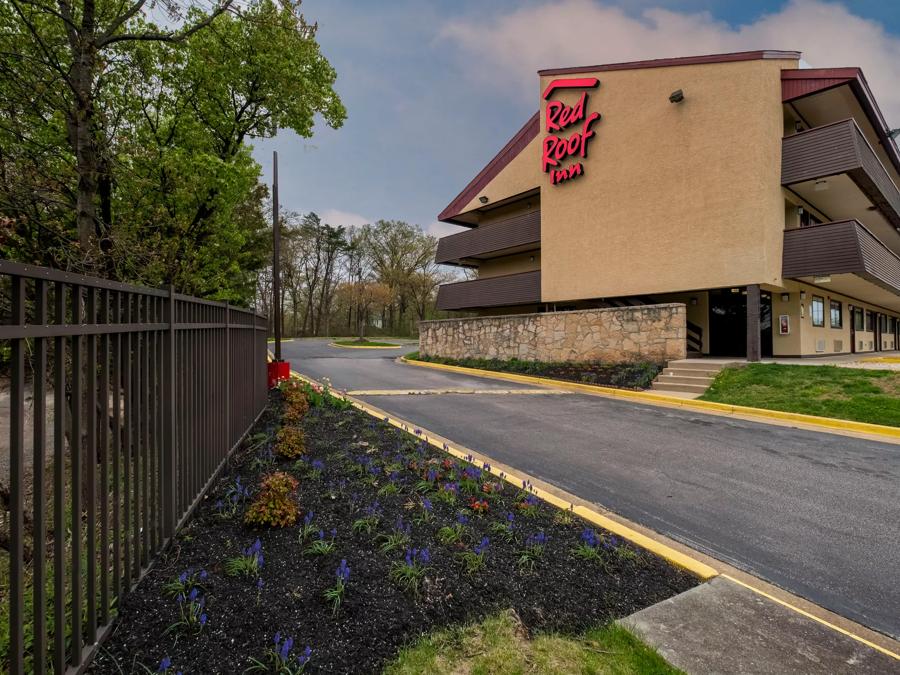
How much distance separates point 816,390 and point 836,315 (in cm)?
1222

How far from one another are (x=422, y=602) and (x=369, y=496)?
4.42 feet

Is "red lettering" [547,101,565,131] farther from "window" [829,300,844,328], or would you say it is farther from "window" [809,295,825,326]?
"window" [829,300,844,328]

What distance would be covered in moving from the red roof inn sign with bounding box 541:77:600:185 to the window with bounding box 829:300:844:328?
38.9 ft

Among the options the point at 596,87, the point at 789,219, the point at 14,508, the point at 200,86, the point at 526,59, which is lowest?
the point at 14,508

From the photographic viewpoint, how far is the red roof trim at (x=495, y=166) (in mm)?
18672

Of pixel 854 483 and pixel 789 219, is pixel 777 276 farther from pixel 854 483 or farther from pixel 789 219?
pixel 854 483

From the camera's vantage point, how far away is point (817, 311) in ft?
51.8

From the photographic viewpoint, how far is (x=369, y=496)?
11.8ft

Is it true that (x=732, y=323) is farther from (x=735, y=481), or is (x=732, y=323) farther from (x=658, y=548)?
(x=658, y=548)

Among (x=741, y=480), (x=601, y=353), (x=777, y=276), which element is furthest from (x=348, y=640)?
(x=777, y=276)

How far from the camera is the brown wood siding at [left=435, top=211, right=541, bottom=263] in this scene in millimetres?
18188

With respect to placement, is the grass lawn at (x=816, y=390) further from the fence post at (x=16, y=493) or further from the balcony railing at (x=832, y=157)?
the fence post at (x=16, y=493)

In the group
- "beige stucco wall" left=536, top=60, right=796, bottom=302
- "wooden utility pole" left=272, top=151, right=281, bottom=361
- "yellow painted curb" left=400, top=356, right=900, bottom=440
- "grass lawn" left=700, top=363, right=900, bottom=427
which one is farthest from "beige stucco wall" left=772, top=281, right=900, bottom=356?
"wooden utility pole" left=272, top=151, right=281, bottom=361

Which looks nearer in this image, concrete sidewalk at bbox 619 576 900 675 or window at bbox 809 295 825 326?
concrete sidewalk at bbox 619 576 900 675
